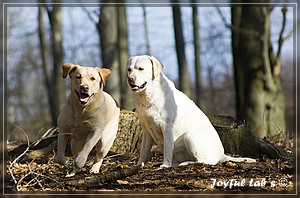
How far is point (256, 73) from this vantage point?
8.84 meters

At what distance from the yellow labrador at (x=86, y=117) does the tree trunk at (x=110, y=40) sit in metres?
3.17

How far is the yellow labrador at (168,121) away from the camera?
4.85 meters

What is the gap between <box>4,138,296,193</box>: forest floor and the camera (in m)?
4.54

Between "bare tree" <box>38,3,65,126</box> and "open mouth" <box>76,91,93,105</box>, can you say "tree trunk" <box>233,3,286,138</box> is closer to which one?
"bare tree" <box>38,3,65,126</box>

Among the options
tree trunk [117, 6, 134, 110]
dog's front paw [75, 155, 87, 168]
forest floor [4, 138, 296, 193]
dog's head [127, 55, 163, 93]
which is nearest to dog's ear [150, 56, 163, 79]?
dog's head [127, 55, 163, 93]

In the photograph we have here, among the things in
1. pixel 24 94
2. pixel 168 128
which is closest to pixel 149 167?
pixel 168 128

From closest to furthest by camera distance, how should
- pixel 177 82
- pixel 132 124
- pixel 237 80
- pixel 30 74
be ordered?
1. pixel 132 124
2. pixel 237 80
3. pixel 177 82
4. pixel 30 74

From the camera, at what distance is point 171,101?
5113mm

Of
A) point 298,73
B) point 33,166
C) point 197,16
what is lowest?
point 33,166

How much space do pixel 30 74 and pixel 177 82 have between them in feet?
13.8

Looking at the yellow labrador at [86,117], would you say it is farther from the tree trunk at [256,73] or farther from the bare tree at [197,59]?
the bare tree at [197,59]

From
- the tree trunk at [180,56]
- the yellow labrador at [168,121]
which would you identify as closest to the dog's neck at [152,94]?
the yellow labrador at [168,121]

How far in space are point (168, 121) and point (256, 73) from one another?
4255 millimetres

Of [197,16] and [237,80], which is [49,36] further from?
[237,80]
